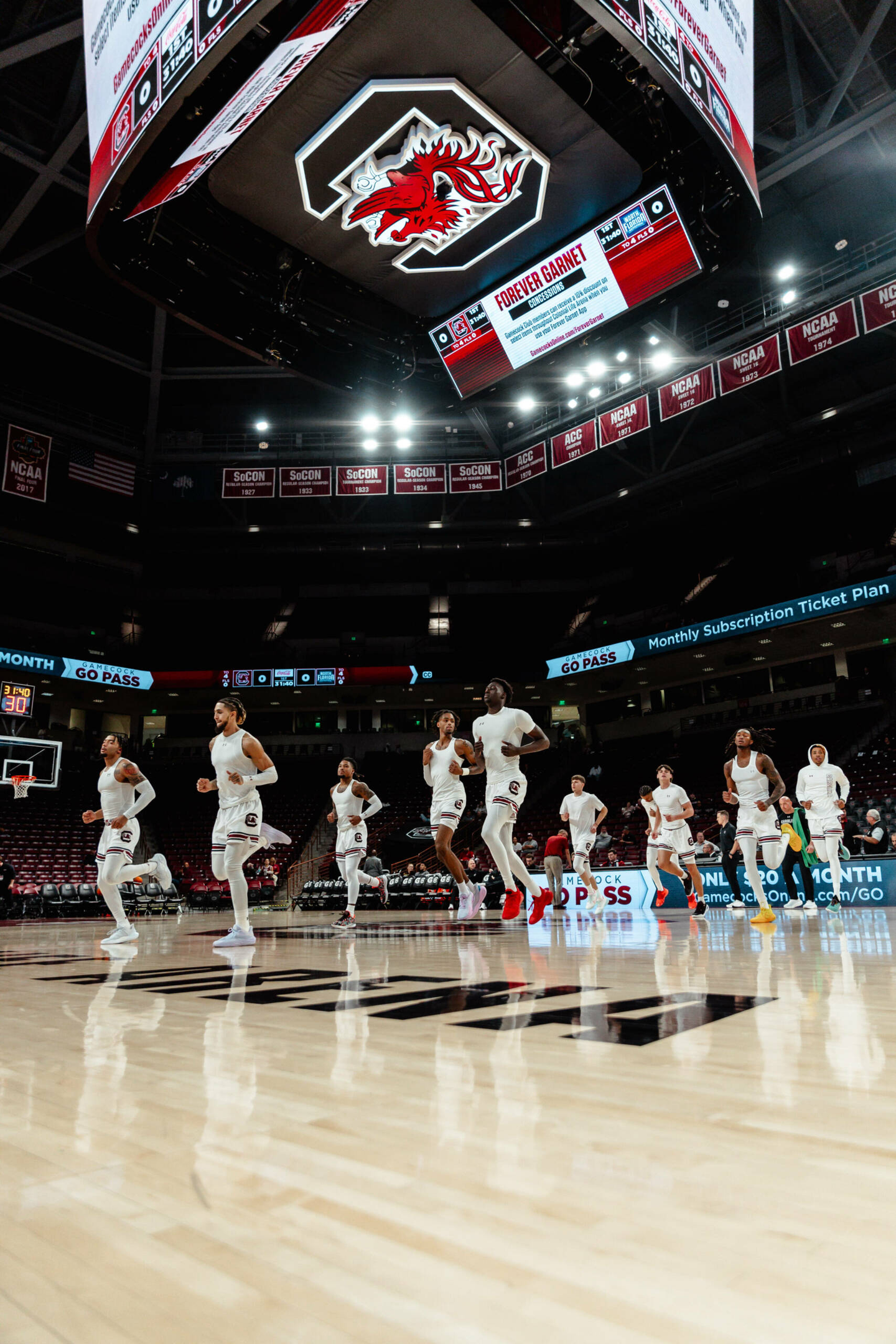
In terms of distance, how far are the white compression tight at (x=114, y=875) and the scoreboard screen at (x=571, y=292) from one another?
11427mm

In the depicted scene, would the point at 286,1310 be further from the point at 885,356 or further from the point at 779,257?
the point at 885,356

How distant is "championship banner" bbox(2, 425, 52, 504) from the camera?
23578 millimetres

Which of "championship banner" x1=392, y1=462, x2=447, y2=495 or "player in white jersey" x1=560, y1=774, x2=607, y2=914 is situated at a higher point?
"championship banner" x1=392, y1=462, x2=447, y2=495

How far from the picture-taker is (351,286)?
1438cm

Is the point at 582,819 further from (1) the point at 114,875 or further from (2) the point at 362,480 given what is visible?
(2) the point at 362,480

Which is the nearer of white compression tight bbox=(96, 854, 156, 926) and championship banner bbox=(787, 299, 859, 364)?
white compression tight bbox=(96, 854, 156, 926)

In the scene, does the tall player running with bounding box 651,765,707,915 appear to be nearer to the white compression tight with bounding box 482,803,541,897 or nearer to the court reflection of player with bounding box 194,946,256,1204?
the white compression tight with bounding box 482,803,541,897

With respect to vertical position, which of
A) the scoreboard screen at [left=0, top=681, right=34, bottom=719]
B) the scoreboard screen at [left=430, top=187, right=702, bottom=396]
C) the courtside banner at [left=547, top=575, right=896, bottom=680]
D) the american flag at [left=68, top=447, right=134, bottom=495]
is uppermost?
the american flag at [left=68, top=447, right=134, bottom=495]

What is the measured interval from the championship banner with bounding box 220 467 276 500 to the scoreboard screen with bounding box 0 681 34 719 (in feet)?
27.9

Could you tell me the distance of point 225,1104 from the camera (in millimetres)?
1340

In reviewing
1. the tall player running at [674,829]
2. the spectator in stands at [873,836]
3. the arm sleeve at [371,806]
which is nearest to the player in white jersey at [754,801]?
the tall player running at [674,829]

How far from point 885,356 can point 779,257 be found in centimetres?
457

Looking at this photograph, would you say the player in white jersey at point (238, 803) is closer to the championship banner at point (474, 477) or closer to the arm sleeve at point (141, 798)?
the arm sleeve at point (141, 798)

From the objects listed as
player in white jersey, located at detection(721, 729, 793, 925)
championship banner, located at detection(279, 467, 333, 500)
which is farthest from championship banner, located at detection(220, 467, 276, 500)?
player in white jersey, located at detection(721, 729, 793, 925)
